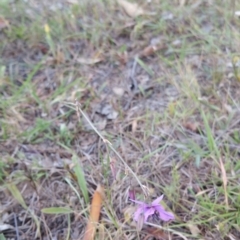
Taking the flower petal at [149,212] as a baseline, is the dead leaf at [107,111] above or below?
below

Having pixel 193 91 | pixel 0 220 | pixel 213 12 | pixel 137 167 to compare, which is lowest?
pixel 0 220

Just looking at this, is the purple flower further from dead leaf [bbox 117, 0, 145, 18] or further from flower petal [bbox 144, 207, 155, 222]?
dead leaf [bbox 117, 0, 145, 18]

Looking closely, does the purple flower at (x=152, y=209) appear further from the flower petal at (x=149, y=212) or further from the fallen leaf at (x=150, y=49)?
the fallen leaf at (x=150, y=49)

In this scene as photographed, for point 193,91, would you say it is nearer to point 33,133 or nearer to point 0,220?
point 33,133

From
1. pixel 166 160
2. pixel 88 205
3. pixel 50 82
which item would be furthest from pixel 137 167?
pixel 50 82

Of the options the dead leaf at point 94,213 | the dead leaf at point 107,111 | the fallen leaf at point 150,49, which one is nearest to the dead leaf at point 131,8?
the fallen leaf at point 150,49

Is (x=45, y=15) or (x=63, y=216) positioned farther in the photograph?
(x=45, y=15)
